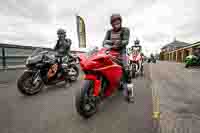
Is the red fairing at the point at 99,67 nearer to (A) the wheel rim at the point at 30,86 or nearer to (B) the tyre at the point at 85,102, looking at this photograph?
(B) the tyre at the point at 85,102

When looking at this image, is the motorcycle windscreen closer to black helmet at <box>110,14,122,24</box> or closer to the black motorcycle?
the black motorcycle

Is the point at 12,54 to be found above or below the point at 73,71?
above

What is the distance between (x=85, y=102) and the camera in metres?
1.96

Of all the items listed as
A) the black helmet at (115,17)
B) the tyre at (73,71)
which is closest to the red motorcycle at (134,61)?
the tyre at (73,71)

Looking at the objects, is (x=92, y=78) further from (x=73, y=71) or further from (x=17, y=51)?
(x=17, y=51)

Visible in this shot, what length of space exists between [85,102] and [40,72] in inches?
79.1

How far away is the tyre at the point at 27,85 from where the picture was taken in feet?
9.53

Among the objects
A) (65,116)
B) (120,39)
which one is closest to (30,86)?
(65,116)

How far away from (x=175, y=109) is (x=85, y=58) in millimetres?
1878

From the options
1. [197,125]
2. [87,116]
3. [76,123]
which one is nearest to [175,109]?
[197,125]

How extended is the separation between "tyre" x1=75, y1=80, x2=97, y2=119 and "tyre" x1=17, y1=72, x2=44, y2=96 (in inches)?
70.2

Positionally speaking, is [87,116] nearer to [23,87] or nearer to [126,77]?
[126,77]

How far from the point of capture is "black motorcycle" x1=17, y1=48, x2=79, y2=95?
301 centimetres

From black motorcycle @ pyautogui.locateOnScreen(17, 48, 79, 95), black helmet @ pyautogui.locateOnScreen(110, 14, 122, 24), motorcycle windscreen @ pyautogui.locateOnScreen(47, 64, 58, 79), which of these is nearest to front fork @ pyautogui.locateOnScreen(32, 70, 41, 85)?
black motorcycle @ pyautogui.locateOnScreen(17, 48, 79, 95)
